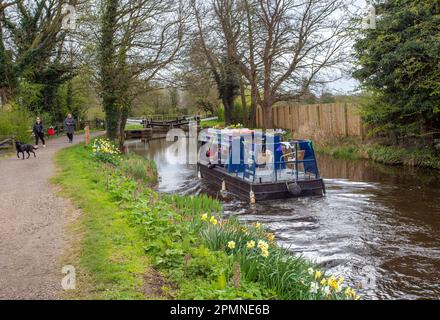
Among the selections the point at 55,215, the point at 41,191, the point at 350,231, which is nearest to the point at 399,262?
the point at 350,231

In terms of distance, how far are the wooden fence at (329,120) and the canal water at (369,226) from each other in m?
6.52

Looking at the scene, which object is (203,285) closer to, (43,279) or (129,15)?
(43,279)

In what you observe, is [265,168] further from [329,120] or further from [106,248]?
[329,120]

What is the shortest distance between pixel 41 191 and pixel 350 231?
24.7 ft

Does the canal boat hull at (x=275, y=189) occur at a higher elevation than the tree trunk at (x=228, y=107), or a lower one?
lower

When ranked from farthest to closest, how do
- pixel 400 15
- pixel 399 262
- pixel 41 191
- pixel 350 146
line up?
pixel 350 146, pixel 400 15, pixel 41 191, pixel 399 262

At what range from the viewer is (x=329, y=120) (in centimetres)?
2525

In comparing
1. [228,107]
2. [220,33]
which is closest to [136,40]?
[220,33]

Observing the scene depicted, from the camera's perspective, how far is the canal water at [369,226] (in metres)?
7.05

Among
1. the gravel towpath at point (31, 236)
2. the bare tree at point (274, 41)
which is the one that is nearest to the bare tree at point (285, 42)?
the bare tree at point (274, 41)

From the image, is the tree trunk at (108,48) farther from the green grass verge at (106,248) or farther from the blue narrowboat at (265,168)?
the green grass verge at (106,248)

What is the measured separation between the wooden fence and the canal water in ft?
21.4

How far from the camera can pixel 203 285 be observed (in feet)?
16.1

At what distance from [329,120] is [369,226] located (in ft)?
52.7
